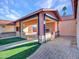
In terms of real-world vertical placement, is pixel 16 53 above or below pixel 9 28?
below

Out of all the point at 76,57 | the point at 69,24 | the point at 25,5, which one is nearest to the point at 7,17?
the point at 25,5

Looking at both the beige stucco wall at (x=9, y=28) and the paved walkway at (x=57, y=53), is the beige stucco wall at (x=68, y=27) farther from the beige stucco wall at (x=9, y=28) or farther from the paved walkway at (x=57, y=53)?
the paved walkway at (x=57, y=53)

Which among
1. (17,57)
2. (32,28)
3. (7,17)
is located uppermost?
(7,17)

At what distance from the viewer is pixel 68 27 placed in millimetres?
21609

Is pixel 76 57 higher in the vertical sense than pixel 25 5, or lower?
lower

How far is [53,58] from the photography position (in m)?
7.04

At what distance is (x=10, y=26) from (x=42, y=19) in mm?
14701

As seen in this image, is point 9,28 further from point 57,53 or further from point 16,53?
point 57,53

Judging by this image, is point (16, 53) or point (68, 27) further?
point (68, 27)

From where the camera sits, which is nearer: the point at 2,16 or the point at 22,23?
the point at 22,23

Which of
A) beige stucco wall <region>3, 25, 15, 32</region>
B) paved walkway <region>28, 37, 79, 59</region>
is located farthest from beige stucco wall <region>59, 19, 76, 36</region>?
paved walkway <region>28, 37, 79, 59</region>

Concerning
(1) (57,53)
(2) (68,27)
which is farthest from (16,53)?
(2) (68,27)

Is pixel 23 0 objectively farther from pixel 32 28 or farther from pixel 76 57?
pixel 76 57

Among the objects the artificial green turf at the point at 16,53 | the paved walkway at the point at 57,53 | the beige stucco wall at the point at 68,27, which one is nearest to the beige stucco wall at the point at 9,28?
the beige stucco wall at the point at 68,27
